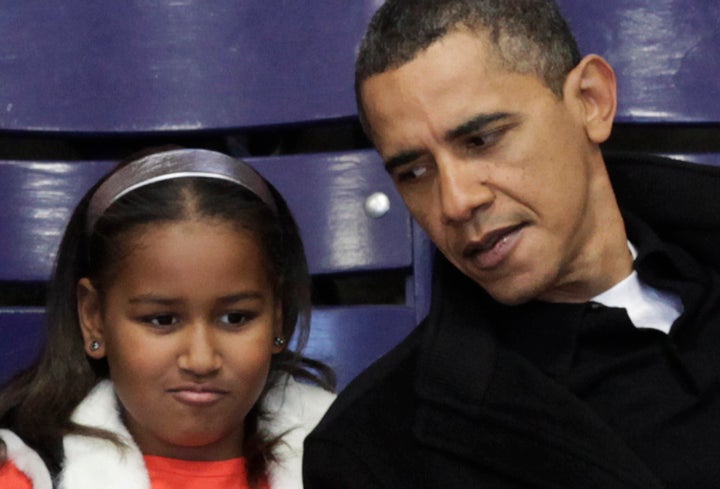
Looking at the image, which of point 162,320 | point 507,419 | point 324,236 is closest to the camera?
point 507,419

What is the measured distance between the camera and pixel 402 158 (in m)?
1.57

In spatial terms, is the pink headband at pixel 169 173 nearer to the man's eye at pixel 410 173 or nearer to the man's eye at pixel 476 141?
the man's eye at pixel 410 173

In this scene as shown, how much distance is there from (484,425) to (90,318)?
1.85ft

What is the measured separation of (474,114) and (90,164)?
717 mm

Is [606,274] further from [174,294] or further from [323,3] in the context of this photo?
[323,3]

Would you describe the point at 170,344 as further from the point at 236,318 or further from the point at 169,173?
the point at 169,173

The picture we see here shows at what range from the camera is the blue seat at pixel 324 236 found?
1.96m

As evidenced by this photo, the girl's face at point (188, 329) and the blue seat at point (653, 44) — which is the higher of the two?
the blue seat at point (653, 44)

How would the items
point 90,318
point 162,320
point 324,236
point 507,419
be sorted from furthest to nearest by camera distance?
point 324,236 → point 90,318 → point 162,320 → point 507,419

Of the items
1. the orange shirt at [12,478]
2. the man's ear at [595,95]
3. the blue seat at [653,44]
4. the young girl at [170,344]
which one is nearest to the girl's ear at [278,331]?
the young girl at [170,344]

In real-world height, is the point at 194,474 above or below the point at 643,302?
below

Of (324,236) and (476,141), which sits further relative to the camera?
(324,236)

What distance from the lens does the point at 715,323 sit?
5.43 feet

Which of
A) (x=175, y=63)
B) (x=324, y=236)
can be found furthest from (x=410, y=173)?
(x=175, y=63)
